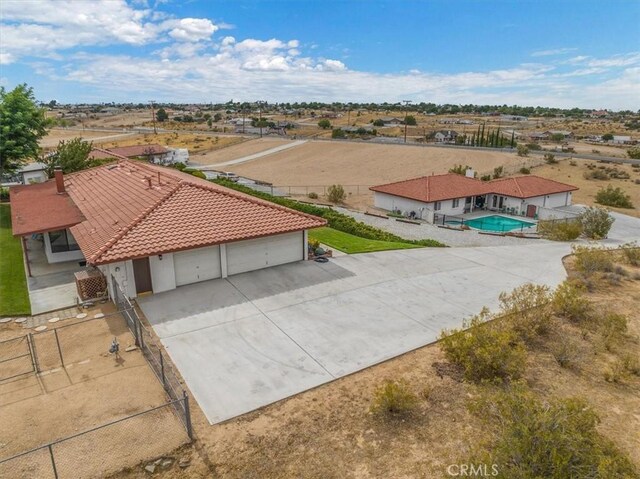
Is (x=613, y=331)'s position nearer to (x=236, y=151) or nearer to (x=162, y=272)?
(x=162, y=272)

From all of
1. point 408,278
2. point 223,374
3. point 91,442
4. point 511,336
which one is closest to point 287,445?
point 223,374

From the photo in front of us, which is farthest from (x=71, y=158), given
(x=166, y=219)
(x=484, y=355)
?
(x=484, y=355)

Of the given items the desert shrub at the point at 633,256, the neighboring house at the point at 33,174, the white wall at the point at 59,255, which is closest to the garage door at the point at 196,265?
the white wall at the point at 59,255

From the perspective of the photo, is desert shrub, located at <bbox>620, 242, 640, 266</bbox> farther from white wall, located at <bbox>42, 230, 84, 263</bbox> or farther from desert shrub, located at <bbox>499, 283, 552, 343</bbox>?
white wall, located at <bbox>42, 230, 84, 263</bbox>

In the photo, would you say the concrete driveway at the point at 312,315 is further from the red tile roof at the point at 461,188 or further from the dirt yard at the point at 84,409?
the red tile roof at the point at 461,188

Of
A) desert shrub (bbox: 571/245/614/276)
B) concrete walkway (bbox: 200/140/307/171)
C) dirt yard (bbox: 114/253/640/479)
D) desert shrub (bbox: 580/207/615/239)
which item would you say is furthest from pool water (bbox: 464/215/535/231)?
concrete walkway (bbox: 200/140/307/171)

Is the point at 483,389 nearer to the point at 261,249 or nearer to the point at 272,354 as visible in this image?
the point at 272,354
